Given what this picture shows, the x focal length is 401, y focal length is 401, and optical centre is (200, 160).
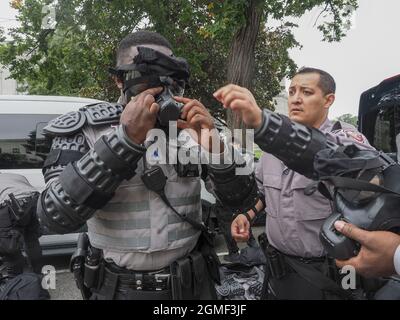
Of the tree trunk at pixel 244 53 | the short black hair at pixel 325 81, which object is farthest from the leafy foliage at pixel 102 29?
the short black hair at pixel 325 81

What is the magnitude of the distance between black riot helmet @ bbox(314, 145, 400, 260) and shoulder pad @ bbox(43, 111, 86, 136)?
882 millimetres

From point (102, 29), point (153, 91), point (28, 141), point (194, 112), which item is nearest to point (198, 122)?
point (194, 112)

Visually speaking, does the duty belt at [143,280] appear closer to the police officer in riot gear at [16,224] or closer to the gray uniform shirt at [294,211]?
the gray uniform shirt at [294,211]

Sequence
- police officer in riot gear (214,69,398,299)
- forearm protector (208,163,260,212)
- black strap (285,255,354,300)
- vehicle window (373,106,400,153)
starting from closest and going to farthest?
police officer in riot gear (214,69,398,299)
forearm protector (208,163,260,212)
black strap (285,255,354,300)
vehicle window (373,106,400,153)

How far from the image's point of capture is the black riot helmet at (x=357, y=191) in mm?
1190

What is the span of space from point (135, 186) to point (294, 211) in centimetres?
87

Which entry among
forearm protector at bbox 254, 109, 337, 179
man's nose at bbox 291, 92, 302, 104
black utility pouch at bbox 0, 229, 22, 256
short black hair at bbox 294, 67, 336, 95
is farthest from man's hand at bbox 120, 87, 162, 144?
black utility pouch at bbox 0, 229, 22, 256

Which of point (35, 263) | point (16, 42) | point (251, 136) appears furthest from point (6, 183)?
point (16, 42)

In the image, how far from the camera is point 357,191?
1229mm

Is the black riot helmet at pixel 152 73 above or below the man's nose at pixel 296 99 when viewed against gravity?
above

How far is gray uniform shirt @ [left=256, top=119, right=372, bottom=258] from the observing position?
197cm

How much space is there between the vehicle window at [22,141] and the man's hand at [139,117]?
3298mm

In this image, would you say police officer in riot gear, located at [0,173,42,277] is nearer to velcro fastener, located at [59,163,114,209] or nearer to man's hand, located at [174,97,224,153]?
velcro fastener, located at [59,163,114,209]

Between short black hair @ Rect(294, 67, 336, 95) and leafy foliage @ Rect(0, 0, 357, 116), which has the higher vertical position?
leafy foliage @ Rect(0, 0, 357, 116)
